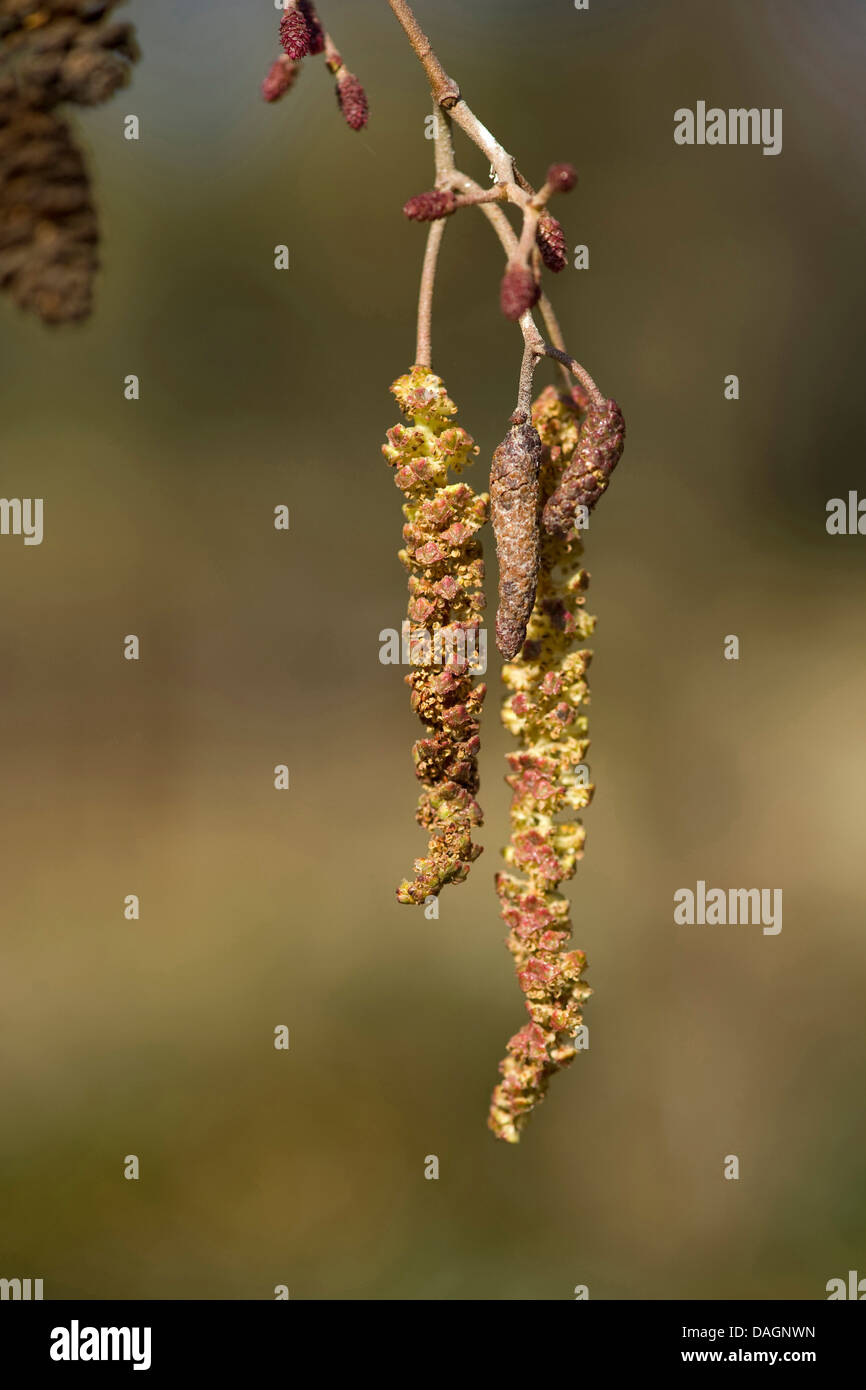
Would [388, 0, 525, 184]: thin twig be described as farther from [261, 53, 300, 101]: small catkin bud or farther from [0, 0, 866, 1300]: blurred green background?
[0, 0, 866, 1300]: blurred green background

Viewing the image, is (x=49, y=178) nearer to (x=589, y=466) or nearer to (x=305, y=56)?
(x=305, y=56)

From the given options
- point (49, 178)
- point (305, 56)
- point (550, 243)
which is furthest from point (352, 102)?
point (49, 178)

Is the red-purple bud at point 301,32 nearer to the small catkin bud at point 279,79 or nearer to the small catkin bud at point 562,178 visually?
the small catkin bud at point 279,79

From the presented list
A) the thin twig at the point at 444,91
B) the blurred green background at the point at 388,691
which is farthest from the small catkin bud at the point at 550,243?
the blurred green background at the point at 388,691

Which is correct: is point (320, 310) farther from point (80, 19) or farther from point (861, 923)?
point (80, 19)

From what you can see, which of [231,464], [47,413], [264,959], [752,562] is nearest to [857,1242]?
[264,959]

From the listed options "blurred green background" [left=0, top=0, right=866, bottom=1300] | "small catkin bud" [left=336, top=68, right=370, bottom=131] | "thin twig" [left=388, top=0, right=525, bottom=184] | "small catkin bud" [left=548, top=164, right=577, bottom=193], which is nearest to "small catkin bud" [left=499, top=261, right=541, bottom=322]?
"small catkin bud" [left=548, top=164, right=577, bottom=193]
